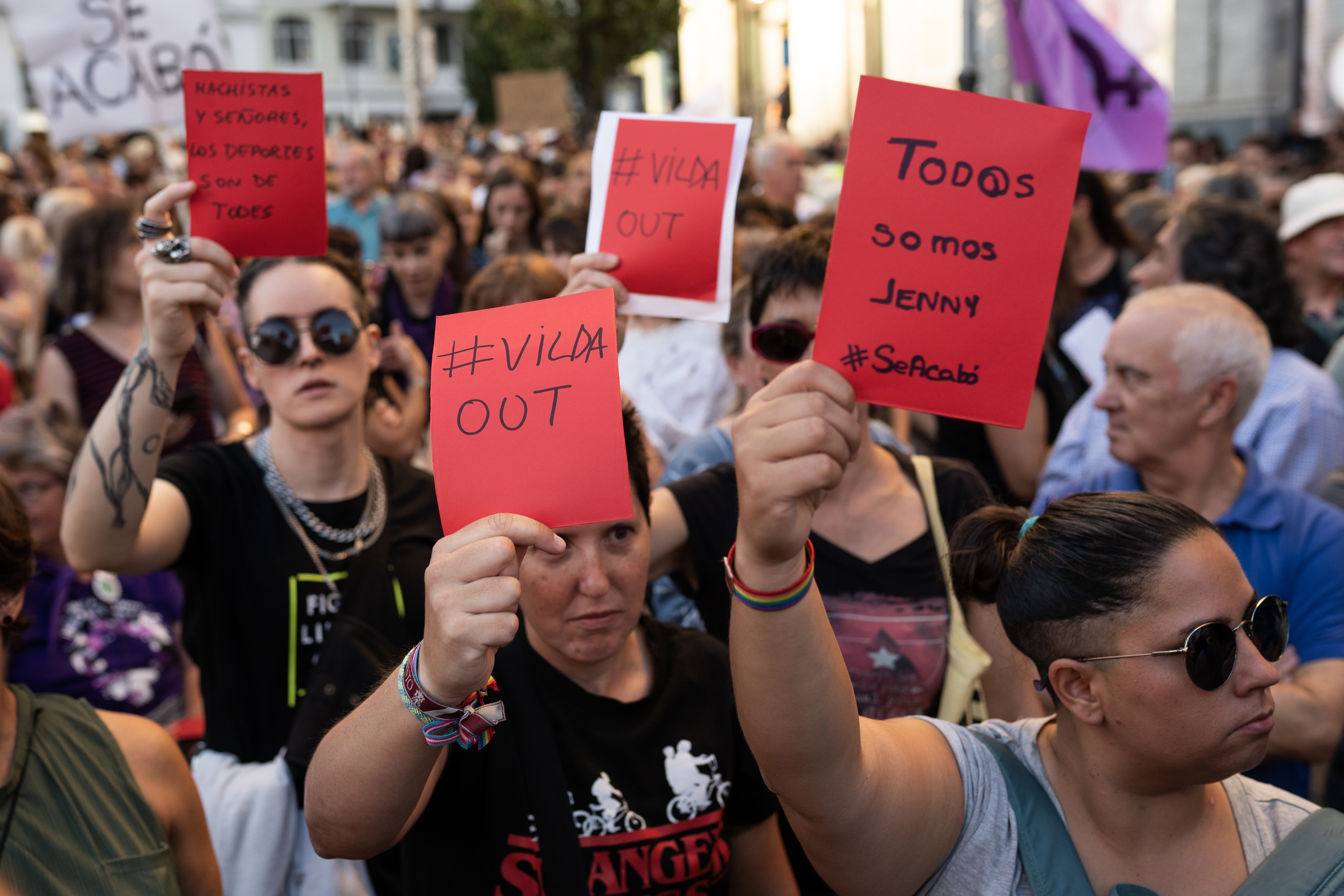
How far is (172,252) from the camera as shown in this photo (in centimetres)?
230

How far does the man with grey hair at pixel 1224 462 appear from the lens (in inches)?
99.6

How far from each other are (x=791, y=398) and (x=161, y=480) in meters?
1.65

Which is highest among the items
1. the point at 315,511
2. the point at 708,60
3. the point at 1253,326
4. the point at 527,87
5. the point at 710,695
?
the point at 708,60

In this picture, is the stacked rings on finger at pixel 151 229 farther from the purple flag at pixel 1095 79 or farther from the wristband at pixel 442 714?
the purple flag at pixel 1095 79

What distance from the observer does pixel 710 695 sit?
209 cm

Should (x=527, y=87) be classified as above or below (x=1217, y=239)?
above

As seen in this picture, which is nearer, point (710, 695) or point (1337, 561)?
point (710, 695)

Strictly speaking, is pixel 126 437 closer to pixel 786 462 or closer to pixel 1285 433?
pixel 786 462

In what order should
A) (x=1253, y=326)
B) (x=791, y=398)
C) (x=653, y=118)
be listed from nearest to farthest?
(x=791, y=398), (x=653, y=118), (x=1253, y=326)

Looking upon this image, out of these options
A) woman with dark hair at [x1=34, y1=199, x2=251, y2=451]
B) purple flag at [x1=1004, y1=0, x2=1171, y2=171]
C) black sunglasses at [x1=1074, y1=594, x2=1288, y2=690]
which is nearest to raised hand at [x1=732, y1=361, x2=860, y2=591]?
black sunglasses at [x1=1074, y1=594, x2=1288, y2=690]

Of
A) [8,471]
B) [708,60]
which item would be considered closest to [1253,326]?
[8,471]

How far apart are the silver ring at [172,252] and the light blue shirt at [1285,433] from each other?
2.46 metres

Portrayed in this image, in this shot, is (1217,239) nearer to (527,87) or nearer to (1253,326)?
(1253,326)

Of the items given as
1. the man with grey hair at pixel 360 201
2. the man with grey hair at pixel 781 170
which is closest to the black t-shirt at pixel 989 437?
the man with grey hair at pixel 781 170
